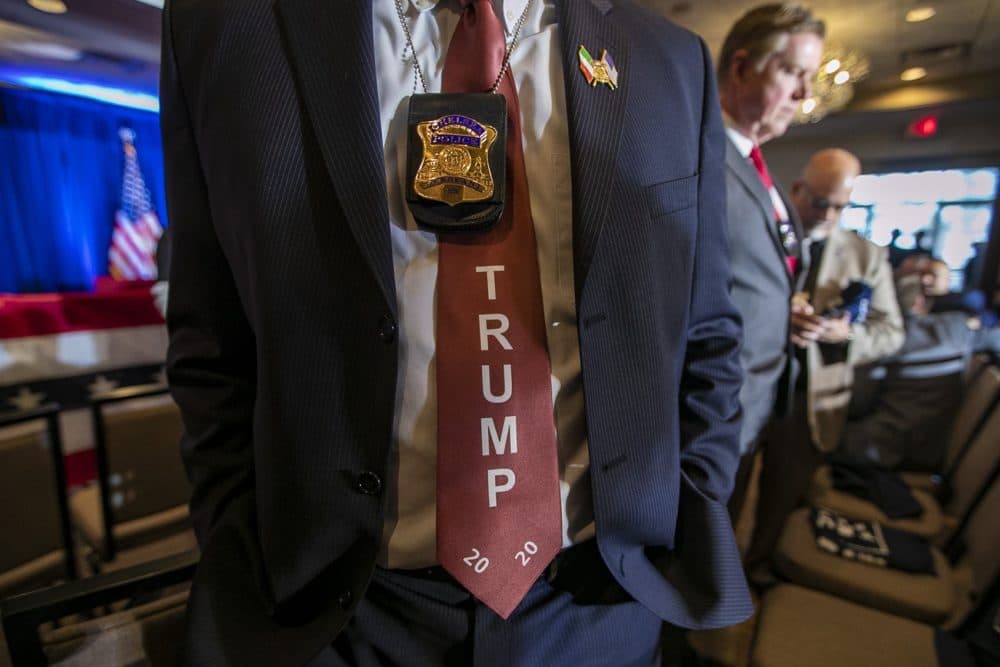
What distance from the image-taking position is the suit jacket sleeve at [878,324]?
7.27 feet

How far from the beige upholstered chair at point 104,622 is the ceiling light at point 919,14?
241 inches

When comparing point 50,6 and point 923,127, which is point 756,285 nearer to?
point 50,6

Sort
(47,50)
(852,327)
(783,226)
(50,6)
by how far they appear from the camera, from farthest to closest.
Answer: (47,50) < (50,6) < (852,327) < (783,226)

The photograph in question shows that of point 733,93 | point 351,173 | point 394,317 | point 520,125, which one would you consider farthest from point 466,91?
point 733,93

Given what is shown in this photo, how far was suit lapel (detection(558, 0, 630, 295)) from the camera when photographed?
61 cm

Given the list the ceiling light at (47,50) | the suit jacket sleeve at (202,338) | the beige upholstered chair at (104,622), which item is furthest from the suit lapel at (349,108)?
the ceiling light at (47,50)

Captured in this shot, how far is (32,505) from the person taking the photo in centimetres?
152

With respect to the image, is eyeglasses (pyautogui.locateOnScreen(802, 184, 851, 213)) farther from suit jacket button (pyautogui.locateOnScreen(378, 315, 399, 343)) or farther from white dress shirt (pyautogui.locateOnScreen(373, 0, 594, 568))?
suit jacket button (pyautogui.locateOnScreen(378, 315, 399, 343))

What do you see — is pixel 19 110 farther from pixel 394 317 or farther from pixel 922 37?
pixel 922 37

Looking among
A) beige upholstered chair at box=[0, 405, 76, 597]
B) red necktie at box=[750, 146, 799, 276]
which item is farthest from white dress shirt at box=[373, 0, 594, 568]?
beige upholstered chair at box=[0, 405, 76, 597]

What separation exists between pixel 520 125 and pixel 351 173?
0.72 feet

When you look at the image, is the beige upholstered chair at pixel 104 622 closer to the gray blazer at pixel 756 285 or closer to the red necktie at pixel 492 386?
the red necktie at pixel 492 386

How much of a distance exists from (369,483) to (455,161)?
0.40 m

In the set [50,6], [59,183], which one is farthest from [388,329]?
[59,183]
